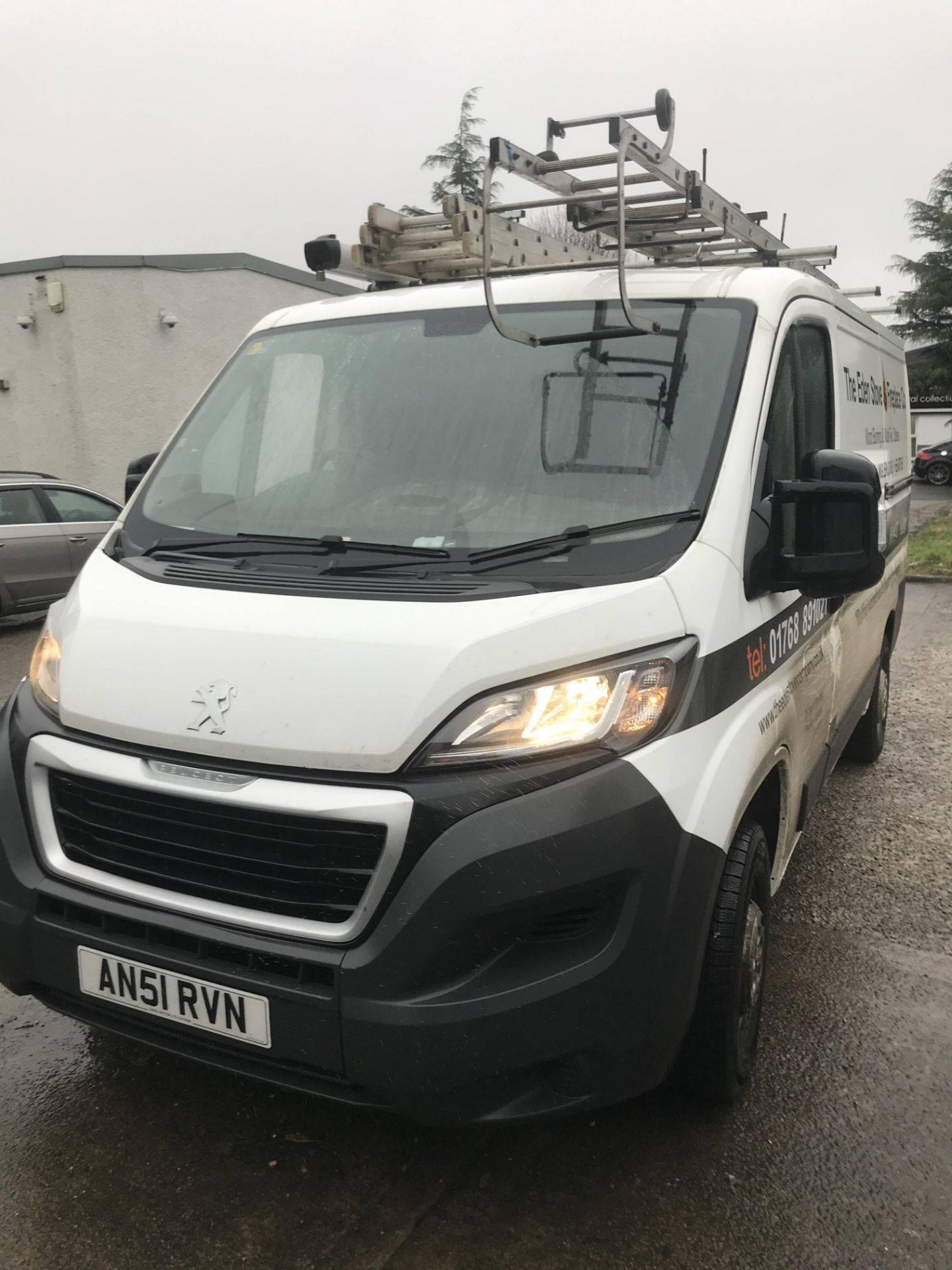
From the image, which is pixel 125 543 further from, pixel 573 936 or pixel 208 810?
pixel 573 936

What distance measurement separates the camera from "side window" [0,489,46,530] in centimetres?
990

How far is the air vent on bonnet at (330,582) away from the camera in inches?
89.6

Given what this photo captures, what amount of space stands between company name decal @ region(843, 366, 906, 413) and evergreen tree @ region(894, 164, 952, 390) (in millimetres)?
37456

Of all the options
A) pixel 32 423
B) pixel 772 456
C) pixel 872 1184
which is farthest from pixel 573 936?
pixel 32 423

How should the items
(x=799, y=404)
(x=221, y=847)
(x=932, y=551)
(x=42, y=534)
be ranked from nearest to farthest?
(x=221, y=847), (x=799, y=404), (x=42, y=534), (x=932, y=551)

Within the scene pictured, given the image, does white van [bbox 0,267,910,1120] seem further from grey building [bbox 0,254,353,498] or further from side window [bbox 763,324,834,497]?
grey building [bbox 0,254,353,498]

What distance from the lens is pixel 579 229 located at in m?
3.32

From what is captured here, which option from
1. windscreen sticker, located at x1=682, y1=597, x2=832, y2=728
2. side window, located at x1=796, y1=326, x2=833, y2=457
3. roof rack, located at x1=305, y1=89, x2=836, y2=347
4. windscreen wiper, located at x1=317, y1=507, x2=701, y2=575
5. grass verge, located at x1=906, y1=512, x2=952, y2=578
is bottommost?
grass verge, located at x1=906, y1=512, x2=952, y2=578

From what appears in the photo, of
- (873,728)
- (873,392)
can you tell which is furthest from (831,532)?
(873,728)

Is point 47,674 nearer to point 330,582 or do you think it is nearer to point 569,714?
point 330,582

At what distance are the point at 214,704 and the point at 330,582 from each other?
0.40 meters

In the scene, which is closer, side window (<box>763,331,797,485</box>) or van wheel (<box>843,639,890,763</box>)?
side window (<box>763,331,797,485</box>)

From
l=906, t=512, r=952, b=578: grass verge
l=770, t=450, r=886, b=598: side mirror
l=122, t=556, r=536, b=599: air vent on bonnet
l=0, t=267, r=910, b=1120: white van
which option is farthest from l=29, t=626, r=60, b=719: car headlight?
l=906, t=512, r=952, b=578: grass verge

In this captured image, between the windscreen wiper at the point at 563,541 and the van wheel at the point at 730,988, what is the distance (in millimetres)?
756
